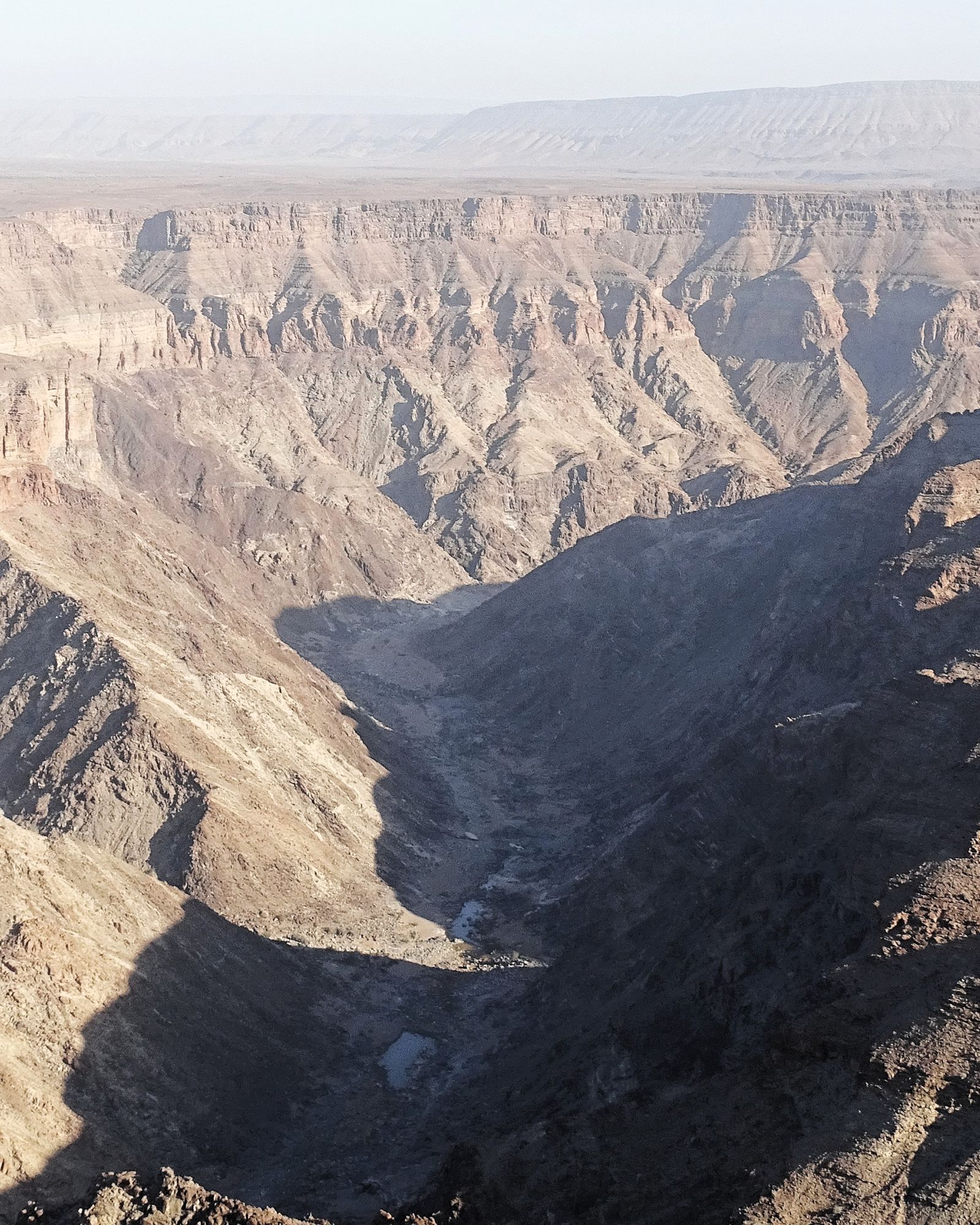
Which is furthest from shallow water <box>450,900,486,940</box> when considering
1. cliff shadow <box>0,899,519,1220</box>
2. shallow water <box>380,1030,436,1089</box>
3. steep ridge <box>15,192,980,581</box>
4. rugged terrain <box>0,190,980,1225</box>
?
steep ridge <box>15,192,980,581</box>

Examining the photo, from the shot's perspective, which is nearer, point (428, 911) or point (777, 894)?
Answer: point (777, 894)

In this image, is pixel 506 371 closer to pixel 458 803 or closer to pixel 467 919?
pixel 458 803

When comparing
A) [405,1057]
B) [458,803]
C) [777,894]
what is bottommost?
[458,803]

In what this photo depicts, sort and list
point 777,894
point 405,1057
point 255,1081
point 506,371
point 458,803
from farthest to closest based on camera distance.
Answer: point 506,371 < point 458,803 < point 405,1057 < point 255,1081 < point 777,894

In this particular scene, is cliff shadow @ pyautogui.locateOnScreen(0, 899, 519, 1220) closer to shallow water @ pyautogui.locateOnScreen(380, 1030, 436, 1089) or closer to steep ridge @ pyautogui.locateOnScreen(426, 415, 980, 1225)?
shallow water @ pyautogui.locateOnScreen(380, 1030, 436, 1089)

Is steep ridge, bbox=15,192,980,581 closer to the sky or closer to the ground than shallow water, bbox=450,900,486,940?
closer to the sky

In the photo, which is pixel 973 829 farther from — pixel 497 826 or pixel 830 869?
pixel 497 826

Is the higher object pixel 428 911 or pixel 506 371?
pixel 506 371

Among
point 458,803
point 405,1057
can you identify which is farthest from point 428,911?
point 458,803

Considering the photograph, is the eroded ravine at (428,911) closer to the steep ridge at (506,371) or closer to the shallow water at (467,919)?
the shallow water at (467,919)
